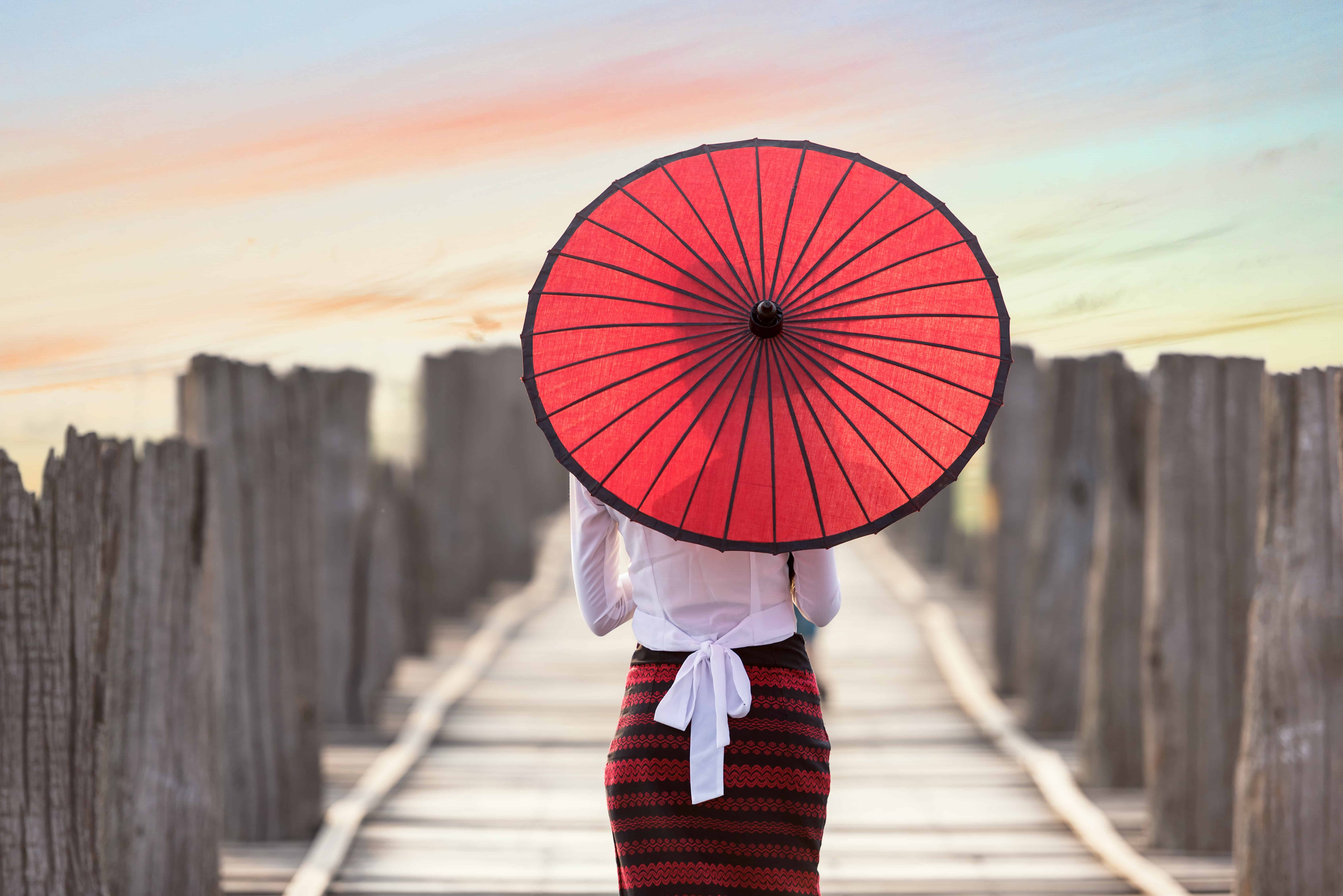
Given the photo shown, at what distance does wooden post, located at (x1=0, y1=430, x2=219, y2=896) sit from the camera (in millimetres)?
2945

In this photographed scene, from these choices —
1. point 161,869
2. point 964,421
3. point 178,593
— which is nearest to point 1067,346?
point 964,421

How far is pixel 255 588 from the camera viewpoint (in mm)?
4824

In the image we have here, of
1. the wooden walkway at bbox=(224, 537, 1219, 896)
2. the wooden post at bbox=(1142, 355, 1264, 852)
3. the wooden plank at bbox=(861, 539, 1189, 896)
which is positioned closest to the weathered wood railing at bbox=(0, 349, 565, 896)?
the wooden walkway at bbox=(224, 537, 1219, 896)

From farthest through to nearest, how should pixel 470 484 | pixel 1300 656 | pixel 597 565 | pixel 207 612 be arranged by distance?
pixel 470 484, pixel 207 612, pixel 1300 656, pixel 597 565

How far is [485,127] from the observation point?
365 centimetres

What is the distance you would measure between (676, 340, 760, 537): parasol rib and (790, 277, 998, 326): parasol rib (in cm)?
16

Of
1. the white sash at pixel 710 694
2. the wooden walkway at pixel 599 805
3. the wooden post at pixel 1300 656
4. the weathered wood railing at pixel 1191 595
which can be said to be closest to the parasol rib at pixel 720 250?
the white sash at pixel 710 694

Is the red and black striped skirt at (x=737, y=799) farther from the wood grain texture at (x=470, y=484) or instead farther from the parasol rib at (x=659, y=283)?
the wood grain texture at (x=470, y=484)

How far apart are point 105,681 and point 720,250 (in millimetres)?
1841

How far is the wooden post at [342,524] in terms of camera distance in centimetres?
624

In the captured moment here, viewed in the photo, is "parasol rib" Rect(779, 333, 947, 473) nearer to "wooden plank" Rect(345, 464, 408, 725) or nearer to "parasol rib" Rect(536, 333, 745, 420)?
"parasol rib" Rect(536, 333, 745, 420)

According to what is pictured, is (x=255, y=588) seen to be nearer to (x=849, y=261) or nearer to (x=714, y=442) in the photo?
(x=714, y=442)

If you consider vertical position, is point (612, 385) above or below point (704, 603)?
above

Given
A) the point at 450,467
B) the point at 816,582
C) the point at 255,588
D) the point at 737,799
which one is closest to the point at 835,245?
the point at 816,582
